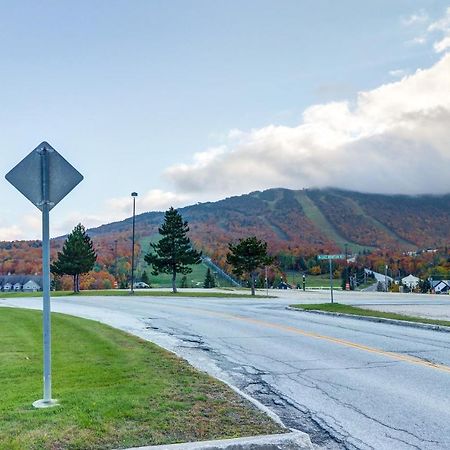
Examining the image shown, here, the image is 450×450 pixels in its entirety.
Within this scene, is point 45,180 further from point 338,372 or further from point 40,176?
point 338,372

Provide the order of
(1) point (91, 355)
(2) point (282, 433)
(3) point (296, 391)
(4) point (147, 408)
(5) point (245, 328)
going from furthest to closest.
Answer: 1. (5) point (245, 328)
2. (1) point (91, 355)
3. (3) point (296, 391)
4. (4) point (147, 408)
5. (2) point (282, 433)

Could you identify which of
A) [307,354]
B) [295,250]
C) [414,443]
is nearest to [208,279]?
[295,250]

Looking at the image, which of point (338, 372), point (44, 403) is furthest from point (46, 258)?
point (338, 372)

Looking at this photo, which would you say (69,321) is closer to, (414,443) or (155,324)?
(155,324)


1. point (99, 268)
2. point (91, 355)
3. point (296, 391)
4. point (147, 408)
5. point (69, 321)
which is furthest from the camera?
point (99, 268)

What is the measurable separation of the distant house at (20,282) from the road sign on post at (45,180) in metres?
133

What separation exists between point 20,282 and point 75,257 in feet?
286

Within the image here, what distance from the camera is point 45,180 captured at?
659cm

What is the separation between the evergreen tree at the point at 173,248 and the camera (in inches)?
2076

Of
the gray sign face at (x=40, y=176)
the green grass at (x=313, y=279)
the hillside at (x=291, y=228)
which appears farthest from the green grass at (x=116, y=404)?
the green grass at (x=313, y=279)

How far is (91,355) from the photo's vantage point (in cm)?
1066

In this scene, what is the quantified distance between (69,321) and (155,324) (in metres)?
2.76

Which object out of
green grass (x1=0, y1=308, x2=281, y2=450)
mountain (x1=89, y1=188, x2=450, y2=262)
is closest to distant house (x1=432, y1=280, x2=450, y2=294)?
mountain (x1=89, y1=188, x2=450, y2=262)

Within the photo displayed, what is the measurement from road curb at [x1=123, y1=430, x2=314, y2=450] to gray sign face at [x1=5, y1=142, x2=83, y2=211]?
10.5ft
